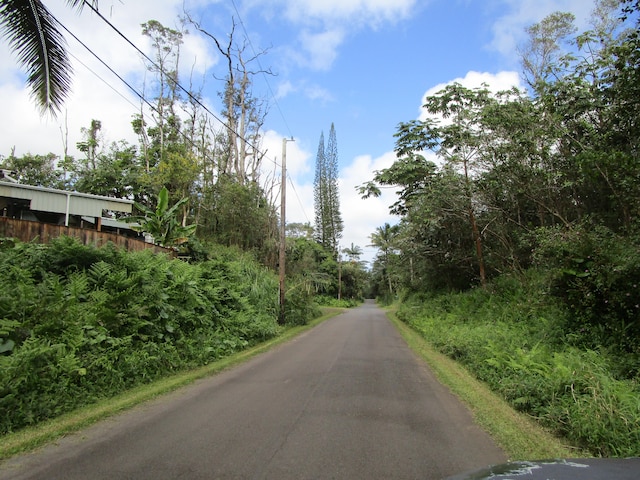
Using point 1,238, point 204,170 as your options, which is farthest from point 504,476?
point 204,170

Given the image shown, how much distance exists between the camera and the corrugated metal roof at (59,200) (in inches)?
578

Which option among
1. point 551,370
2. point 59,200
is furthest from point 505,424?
point 59,200

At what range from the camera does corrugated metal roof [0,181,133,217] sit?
1468cm

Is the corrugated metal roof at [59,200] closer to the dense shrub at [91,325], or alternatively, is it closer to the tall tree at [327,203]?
the dense shrub at [91,325]

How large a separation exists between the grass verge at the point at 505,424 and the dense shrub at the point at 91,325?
5535 millimetres

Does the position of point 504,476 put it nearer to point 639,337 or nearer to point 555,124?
point 639,337

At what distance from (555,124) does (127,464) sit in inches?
473

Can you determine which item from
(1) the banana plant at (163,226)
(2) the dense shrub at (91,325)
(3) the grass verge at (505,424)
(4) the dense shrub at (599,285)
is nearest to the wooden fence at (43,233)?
(2) the dense shrub at (91,325)

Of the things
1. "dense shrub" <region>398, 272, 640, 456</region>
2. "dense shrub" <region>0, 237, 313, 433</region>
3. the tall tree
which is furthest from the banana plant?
the tall tree

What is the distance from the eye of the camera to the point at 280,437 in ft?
15.8

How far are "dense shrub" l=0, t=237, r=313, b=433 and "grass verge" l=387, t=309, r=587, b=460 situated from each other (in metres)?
5.53

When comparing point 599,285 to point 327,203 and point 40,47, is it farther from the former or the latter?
point 327,203

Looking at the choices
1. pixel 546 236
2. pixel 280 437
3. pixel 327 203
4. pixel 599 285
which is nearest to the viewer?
pixel 280 437

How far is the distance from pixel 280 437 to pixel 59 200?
14.5 meters
